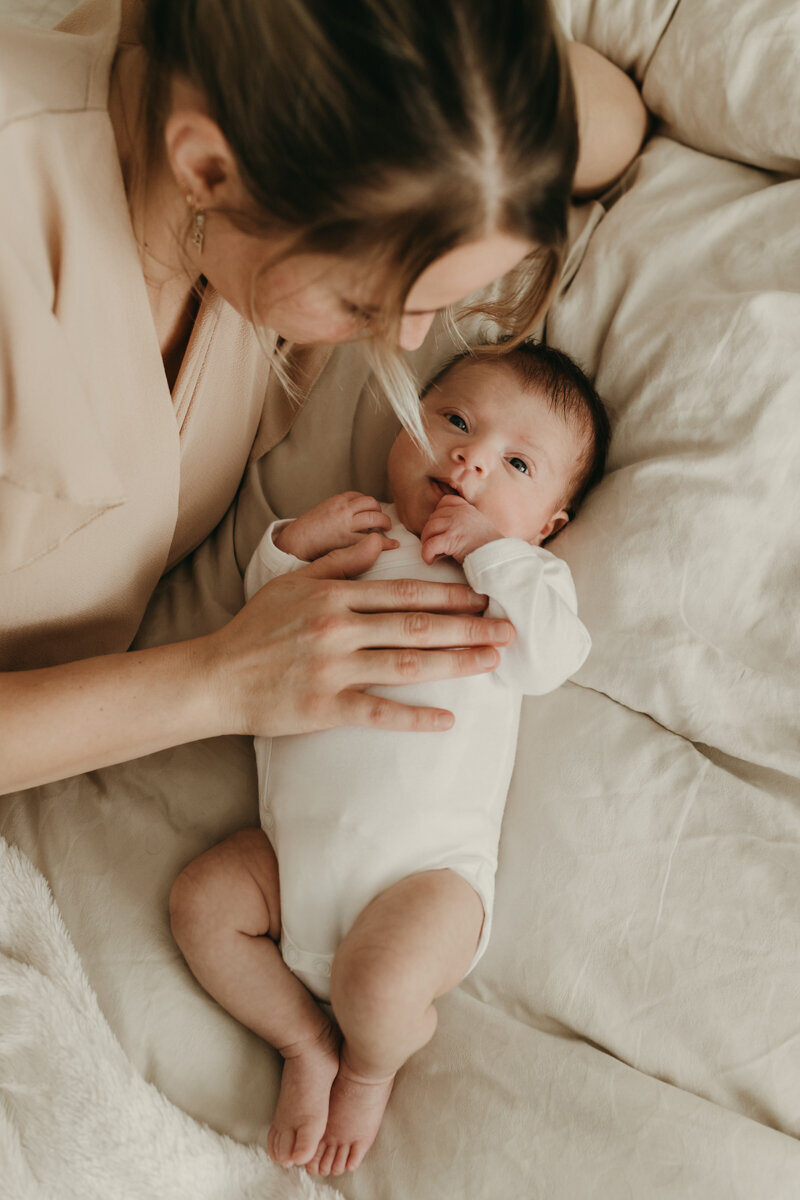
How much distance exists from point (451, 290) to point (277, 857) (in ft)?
2.14

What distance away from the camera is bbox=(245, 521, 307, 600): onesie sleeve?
1081 mm

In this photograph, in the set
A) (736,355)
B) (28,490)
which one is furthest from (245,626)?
(736,355)

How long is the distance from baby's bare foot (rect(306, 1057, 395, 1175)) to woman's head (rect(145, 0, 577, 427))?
78 centimetres

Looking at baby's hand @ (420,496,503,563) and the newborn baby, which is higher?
baby's hand @ (420,496,503,563)

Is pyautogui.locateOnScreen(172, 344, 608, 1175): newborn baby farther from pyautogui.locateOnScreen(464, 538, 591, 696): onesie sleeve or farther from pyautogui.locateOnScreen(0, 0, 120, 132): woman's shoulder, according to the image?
pyautogui.locateOnScreen(0, 0, 120, 132): woman's shoulder

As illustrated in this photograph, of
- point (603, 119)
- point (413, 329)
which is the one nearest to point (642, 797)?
point (413, 329)

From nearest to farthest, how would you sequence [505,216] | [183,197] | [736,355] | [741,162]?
1. [505,216]
2. [183,197]
3. [736,355]
4. [741,162]

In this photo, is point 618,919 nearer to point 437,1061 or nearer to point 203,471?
point 437,1061

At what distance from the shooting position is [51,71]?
78 cm

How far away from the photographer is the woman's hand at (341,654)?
91cm

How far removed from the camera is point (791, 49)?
43.4 inches

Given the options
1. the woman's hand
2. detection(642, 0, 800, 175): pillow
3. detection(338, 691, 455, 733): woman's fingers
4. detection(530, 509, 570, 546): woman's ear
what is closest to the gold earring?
the woman's hand

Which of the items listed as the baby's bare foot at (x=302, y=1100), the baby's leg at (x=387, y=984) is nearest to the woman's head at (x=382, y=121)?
the baby's leg at (x=387, y=984)

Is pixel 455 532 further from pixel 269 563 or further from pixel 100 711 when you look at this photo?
pixel 100 711
